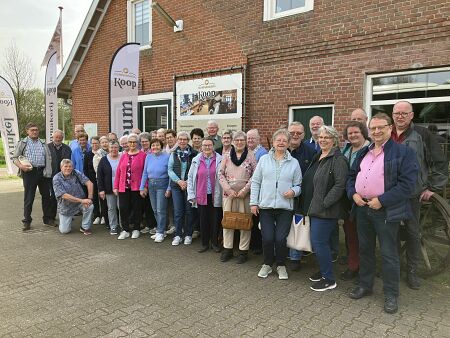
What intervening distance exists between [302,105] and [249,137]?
2840 millimetres

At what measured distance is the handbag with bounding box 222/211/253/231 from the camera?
15.6ft

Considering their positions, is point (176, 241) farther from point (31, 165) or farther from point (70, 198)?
point (31, 165)

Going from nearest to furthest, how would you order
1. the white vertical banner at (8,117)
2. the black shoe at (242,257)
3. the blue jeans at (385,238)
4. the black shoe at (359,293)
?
the blue jeans at (385,238) → the black shoe at (359,293) → the black shoe at (242,257) → the white vertical banner at (8,117)

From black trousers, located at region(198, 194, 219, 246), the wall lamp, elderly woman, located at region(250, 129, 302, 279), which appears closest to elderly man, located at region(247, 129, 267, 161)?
elderly woman, located at region(250, 129, 302, 279)

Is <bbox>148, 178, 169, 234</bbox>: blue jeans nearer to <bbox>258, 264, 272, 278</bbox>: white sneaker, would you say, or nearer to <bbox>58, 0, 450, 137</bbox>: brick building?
<bbox>258, 264, 272, 278</bbox>: white sneaker

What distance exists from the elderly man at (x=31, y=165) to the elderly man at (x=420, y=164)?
5.90m

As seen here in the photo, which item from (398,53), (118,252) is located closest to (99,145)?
(118,252)

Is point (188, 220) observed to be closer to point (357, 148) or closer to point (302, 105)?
point (357, 148)

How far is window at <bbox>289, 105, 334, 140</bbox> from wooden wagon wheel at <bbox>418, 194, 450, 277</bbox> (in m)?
3.24

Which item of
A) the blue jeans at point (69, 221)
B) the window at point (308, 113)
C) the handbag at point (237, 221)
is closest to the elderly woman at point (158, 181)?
the blue jeans at point (69, 221)

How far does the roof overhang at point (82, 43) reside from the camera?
38.1ft

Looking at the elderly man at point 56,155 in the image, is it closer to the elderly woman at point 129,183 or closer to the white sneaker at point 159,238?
the elderly woman at point 129,183

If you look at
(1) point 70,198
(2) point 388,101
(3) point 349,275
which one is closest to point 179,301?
(3) point 349,275

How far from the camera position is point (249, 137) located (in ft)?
17.3
